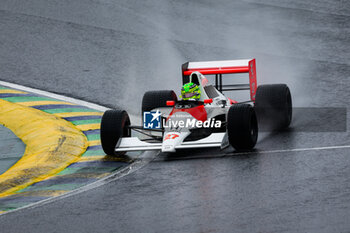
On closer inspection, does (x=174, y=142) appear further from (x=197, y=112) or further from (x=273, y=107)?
(x=273, y=107)

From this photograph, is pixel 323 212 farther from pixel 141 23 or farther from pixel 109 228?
pixel 141 23

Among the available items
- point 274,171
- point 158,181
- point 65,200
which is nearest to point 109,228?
point 65,200

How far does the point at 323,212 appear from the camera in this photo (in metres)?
7.59

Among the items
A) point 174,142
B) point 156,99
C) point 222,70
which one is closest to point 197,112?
point 174,142

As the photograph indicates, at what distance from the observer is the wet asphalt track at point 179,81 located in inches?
312

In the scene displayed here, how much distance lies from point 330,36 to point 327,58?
7.59ft

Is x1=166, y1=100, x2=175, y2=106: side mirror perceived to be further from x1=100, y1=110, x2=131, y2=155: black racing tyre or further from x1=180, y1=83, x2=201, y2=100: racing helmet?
x1=100, y1=110, x2=131, y2=155: black racing tyre

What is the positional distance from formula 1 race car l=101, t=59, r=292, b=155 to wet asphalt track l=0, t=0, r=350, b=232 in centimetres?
29

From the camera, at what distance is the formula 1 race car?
35.9 feet

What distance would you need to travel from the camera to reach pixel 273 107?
12.8 meters

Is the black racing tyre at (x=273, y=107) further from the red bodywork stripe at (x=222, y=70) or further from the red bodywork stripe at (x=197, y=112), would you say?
the red bodywork stripe at (x=197, y=112)

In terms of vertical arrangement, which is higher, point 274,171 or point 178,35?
point 178,35

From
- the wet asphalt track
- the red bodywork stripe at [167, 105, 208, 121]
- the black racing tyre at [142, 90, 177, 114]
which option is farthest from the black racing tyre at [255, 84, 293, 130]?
the black racing tyre at [142, 90, 177, 114]

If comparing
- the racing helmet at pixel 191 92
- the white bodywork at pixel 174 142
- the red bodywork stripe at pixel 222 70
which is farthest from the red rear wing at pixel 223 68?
the white bodywork at pixel 174 142
